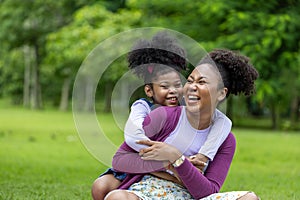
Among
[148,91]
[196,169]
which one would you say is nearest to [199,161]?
[196,169]

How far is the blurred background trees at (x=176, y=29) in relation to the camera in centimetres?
1495

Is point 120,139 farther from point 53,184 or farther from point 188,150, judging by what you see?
point 188,150

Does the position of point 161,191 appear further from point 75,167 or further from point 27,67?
point 27,67

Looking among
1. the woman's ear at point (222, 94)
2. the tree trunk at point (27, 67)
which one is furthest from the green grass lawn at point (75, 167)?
the tree trunk at point (27, 67)

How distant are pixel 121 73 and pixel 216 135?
1558 mm

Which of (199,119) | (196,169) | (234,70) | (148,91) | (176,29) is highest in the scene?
(176,29)

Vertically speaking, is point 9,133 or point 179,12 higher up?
point 179,12

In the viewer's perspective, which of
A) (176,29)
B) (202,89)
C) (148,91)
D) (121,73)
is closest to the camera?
(202,89)

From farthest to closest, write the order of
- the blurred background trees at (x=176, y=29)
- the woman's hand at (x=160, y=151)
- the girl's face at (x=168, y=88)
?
the blurred background trees at (x=176, y=29) < the girl's face at (x=168, y=88) < the woman's hand at (x=160, y=151)

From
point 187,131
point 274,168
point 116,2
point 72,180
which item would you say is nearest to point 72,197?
point 72,180

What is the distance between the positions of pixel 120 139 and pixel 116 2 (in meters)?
21.2

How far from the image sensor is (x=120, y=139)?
500cm

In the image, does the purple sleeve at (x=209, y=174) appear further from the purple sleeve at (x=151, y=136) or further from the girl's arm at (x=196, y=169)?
the purple sleeve at (x=151, y=136)

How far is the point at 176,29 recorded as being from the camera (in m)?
17.4
